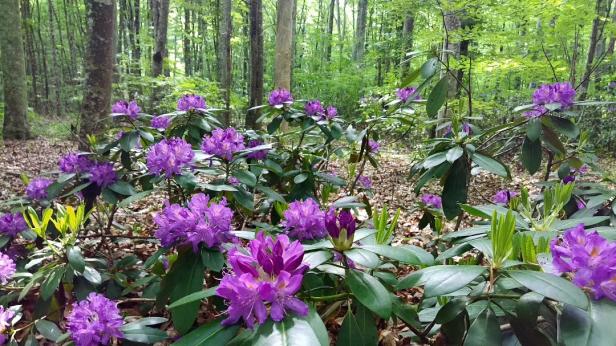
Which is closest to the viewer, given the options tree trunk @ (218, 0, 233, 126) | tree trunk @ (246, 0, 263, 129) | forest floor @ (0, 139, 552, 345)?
forest floor @ (0, 139, 552, 345)

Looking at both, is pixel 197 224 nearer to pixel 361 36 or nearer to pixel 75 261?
pixel 75 261

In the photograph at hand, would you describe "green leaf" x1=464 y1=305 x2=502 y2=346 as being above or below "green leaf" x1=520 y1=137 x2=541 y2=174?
below

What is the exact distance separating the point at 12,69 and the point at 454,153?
28.1ft

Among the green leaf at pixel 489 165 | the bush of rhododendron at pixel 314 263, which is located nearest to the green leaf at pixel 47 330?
the bush of rhododendron at pixel 314 263

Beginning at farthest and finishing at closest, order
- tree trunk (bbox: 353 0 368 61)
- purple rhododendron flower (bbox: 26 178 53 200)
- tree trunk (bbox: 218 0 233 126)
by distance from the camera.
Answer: tree trunk (bbox: 353 0 368 61), tree trunk (bbox: 218 0 233 126), purple rhododendron flower (bbox: 26 178 53 200)

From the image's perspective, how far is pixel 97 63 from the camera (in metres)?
3.91

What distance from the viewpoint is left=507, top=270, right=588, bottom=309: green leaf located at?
660 millimetres

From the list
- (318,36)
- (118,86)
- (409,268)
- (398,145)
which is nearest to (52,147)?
(118,86)

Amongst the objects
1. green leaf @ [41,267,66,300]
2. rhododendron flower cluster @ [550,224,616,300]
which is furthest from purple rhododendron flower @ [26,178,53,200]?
rhododendron flower cluster @ [550,224,616,300]

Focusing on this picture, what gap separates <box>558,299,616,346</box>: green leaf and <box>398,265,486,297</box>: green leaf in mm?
158

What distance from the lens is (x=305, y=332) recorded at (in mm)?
669

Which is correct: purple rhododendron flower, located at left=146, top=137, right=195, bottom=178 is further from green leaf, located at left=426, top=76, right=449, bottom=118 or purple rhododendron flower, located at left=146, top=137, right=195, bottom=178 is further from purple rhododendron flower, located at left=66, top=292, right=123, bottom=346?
green leaf, located at left=426, top=76, right=449, bottom=118

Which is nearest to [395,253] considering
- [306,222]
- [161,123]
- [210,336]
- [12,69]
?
[306,222]

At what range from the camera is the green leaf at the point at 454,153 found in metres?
1.56
